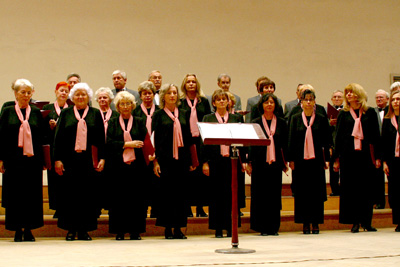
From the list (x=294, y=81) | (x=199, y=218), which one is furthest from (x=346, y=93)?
(x=294, y=81)

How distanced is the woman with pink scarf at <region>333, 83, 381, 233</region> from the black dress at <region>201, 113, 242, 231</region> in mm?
1330

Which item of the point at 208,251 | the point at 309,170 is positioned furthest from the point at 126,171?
the point at 309,170

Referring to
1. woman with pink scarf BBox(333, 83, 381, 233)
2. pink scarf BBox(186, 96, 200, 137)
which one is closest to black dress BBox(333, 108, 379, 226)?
woman with pink scarf BBox(333, 83, 381, 233)

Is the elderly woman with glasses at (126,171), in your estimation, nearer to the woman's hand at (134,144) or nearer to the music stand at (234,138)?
the woman's hand at (134,144)

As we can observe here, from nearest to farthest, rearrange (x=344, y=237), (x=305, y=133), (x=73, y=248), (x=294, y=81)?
(x=73, y=248), (x=344, y=237), (x=305, y=133), (x=294, y=81)

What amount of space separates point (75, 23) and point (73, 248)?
18.2 ft

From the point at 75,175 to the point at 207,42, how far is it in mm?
5033

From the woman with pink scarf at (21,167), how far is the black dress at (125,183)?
695mm

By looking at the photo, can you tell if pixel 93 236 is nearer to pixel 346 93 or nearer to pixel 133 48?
pixel 346 93

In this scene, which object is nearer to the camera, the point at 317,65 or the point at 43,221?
the point at 43,221

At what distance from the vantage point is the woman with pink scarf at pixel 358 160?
7023 millimetres

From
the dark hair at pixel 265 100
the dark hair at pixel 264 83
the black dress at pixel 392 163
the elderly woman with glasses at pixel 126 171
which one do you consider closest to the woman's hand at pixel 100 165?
the elderly woman with glasses at pixel 126 171

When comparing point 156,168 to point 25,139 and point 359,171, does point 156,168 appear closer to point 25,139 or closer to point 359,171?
point 25,139

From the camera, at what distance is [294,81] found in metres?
11.0
